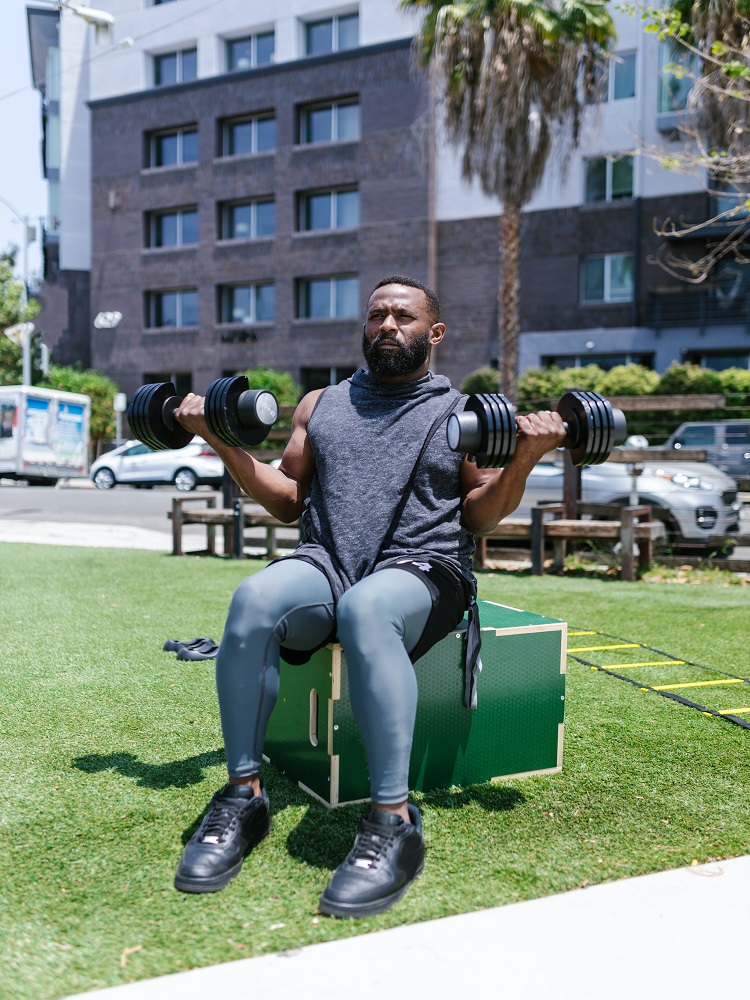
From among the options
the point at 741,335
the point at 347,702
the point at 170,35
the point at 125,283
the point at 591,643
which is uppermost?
the point at 170,35

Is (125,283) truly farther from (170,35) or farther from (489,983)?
(489,983)

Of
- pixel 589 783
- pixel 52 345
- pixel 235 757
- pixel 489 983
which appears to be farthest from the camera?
pixel 52 345

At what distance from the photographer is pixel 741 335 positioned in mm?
22922

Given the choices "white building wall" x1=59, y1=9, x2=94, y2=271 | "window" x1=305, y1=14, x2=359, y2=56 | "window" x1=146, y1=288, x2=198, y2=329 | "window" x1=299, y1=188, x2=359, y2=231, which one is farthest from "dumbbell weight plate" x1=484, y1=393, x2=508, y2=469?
"white building wall" x1=59, y1=9, x2=94, y2=271

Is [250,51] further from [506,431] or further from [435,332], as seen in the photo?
[506,431]

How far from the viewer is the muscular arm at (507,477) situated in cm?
268

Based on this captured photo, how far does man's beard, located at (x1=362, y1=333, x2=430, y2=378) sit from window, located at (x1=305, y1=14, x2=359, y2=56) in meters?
26.6

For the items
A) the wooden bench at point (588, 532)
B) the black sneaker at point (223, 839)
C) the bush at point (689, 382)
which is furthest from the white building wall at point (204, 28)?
the black sneaker at point (223, 839)

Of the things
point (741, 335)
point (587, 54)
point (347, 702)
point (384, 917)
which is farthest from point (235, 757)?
point (741, 335)

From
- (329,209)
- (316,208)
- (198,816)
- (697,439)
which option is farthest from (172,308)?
(198,816)

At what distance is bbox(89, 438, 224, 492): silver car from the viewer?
22516 mm

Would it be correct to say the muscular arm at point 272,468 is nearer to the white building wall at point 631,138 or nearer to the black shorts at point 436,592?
the black shorts at point 436,592

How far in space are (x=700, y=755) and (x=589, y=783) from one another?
551mm

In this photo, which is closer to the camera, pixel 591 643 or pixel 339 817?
pixel 339 817
